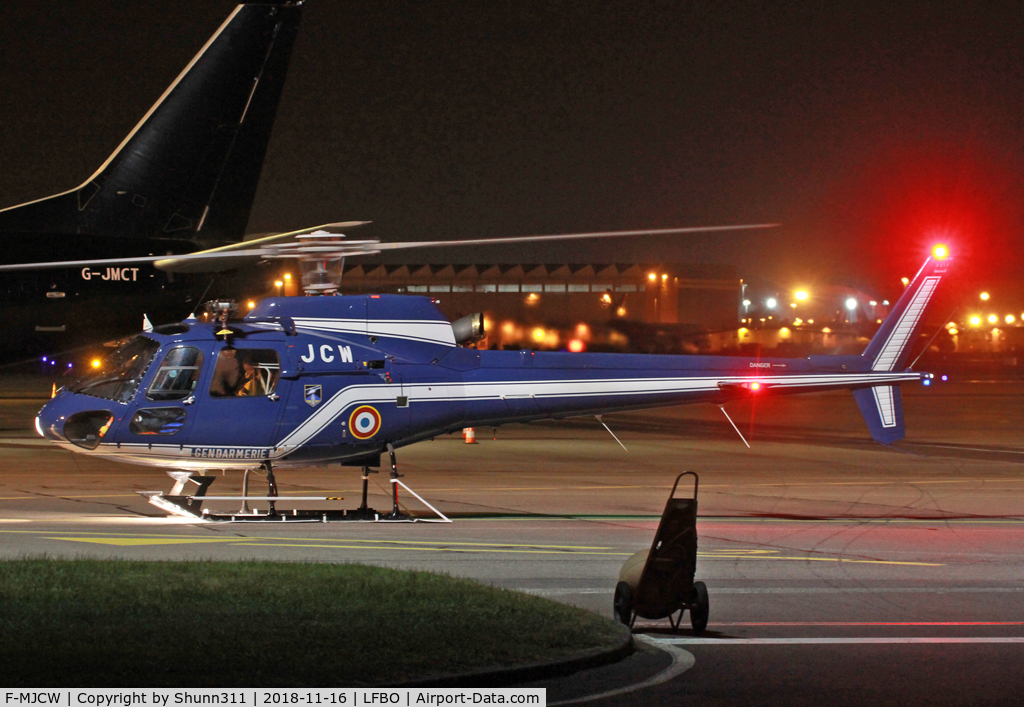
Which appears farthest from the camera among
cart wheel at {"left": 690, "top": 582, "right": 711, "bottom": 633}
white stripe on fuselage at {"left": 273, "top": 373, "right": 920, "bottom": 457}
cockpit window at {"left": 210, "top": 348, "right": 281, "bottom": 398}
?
white stripe on fuselage at {"left": 273, "top": 373, "right": 920, "bottom": 457}

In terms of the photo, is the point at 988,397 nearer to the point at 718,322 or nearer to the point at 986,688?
the point at 718,322

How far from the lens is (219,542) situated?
39.4ft

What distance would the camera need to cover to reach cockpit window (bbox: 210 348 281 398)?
44.2 ft

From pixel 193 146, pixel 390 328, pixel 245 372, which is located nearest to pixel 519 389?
pixel 390 328

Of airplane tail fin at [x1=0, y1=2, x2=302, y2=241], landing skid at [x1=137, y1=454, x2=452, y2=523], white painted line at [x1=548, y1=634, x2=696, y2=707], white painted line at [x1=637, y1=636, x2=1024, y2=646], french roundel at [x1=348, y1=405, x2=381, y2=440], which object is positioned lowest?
white painted line at [x1=548, y1=634, x2=696, y2=707]

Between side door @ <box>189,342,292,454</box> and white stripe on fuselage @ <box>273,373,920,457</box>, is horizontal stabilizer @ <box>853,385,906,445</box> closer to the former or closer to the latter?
white stripe on fuselage @ <box>273,373,920,457</box>

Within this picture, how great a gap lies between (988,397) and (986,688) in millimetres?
40654

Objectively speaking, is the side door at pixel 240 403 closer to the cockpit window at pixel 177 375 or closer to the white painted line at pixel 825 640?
the cockpit window at pixel 177 375

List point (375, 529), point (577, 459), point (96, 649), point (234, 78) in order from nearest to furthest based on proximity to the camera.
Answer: point (96, 649) < point (375, 529) < point (234, 78) < point (577, 459)

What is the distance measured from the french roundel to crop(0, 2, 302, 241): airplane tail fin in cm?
787

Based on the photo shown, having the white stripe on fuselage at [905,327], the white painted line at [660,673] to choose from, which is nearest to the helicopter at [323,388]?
the white stripe on fuselage at [905,327]

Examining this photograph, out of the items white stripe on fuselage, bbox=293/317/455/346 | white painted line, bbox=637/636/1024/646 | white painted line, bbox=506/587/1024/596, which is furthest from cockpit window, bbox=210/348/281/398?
white painted line, bbox=637/636/1024/646

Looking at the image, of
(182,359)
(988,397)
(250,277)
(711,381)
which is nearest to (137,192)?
(250,277)

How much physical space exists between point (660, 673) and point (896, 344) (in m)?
10.8
